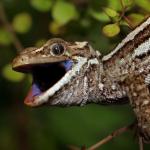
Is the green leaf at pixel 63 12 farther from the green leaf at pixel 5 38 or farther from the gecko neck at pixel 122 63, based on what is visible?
the green leaf at pixel 5 38

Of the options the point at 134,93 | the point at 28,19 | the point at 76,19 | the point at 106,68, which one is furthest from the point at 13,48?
the point at 134,93

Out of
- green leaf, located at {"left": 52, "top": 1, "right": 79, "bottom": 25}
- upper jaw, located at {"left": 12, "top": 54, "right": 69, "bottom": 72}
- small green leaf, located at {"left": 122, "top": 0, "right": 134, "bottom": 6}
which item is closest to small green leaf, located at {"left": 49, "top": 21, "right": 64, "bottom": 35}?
green leaf, located at {"left": 52, "top": 1, "right": 79, "bottom": 25}

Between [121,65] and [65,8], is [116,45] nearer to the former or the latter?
[121,65]

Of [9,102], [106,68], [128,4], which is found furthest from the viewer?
[9,102]

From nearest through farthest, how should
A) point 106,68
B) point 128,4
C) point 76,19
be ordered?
point 128,4 → point 106,68 → point 76,19

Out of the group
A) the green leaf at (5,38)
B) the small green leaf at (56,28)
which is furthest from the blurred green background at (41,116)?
the small green leaf at (56,28)

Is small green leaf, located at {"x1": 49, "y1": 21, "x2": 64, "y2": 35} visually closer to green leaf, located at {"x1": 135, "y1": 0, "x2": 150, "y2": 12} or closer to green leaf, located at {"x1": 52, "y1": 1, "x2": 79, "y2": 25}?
green leaf, located at {"x1": 52, "y1": 1, "x2": 79, "y2": 25}

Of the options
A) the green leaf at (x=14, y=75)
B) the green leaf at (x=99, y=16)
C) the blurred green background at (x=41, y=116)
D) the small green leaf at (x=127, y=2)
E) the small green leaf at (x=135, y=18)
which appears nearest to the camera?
the small green leaf at (x=127, y=2)
